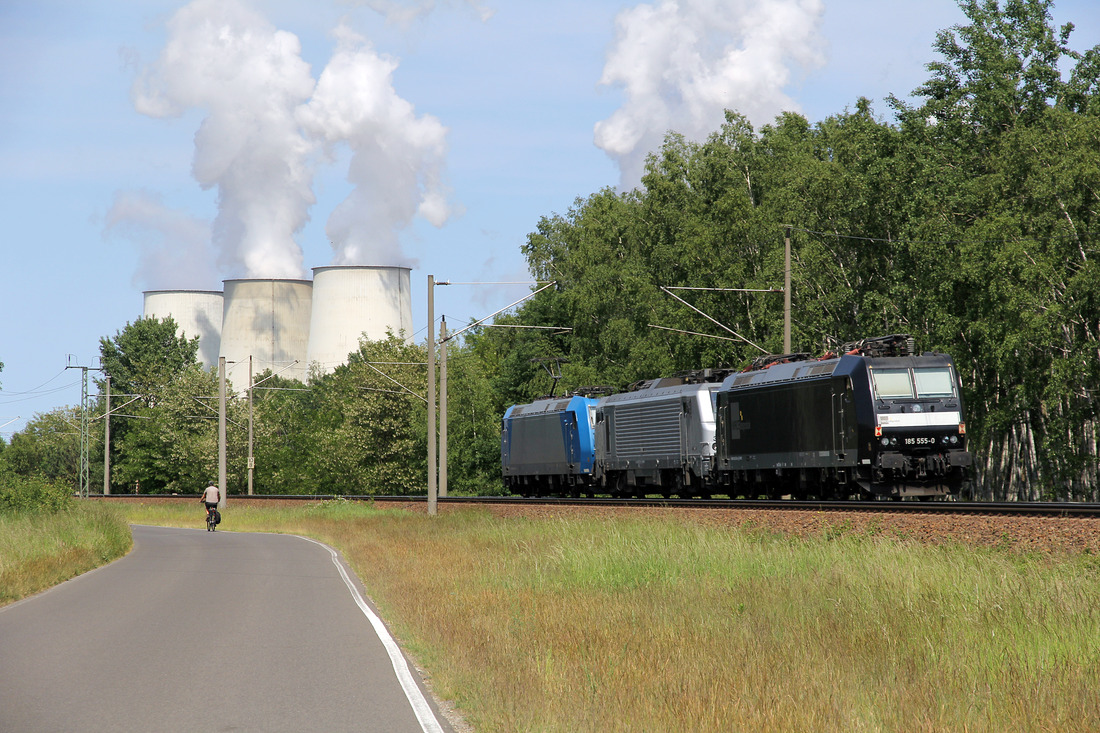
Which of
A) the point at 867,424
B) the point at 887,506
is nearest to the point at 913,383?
the point at 867,424

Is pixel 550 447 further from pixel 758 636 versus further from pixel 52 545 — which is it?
pixel 758 636

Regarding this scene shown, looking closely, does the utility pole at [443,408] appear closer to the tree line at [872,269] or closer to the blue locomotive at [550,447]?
the blue locomotive at [550,447]

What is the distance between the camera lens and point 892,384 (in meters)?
27.8

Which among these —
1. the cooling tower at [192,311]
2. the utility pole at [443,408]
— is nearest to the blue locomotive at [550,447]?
the utility pole at [443,408]

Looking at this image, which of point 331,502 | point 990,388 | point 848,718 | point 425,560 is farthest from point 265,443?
point 848,718

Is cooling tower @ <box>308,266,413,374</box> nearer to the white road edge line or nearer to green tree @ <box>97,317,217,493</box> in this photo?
green tree @ <box>97,317,217,493</box>

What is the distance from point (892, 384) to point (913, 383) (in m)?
0.61

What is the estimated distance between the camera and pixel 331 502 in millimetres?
51562

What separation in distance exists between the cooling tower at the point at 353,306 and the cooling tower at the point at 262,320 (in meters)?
10.5

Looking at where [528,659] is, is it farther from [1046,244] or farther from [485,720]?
[1046,244]

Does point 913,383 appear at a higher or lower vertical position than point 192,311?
lower

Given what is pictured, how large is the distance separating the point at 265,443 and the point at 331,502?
1792 inches

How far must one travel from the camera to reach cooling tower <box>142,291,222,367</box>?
12325 centimetres

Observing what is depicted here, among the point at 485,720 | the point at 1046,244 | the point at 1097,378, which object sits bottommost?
the point at 485,720
